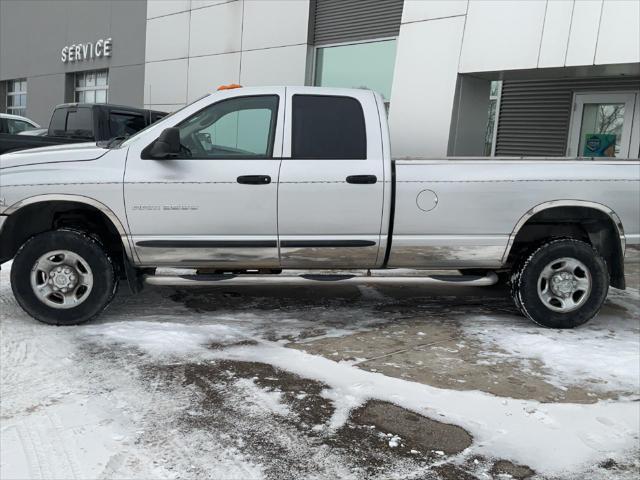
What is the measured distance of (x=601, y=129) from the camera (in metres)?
11.8

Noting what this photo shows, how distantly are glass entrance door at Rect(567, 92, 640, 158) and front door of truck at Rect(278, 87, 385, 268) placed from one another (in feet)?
26.3

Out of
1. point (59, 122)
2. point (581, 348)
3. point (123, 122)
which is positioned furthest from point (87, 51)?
point (581, 348)

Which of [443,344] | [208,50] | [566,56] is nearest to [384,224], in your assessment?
[443,344]

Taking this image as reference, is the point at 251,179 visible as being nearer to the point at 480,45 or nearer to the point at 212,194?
the point at 212,194

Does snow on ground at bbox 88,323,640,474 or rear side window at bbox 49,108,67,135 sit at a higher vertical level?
rear side window at bbox 49,108,67,135

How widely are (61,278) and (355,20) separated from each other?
11.7 meters

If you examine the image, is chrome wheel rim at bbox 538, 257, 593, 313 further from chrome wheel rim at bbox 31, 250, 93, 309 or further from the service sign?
the service sign

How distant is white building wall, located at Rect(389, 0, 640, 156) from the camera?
31.5 feet

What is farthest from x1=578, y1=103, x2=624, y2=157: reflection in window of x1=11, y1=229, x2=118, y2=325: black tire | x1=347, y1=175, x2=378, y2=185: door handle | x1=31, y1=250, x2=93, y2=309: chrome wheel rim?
x1=31, y1=250, x2=93, y2=309: chrome wheel rim

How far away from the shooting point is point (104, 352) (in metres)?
4.51

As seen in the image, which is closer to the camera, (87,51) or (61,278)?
(61,278)

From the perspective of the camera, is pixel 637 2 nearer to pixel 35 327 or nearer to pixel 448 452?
pixel 448 452

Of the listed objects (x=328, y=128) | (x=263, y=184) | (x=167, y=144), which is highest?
(x=328, y=128)

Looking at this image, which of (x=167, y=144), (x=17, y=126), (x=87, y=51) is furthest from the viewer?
(x=87, y=51)
